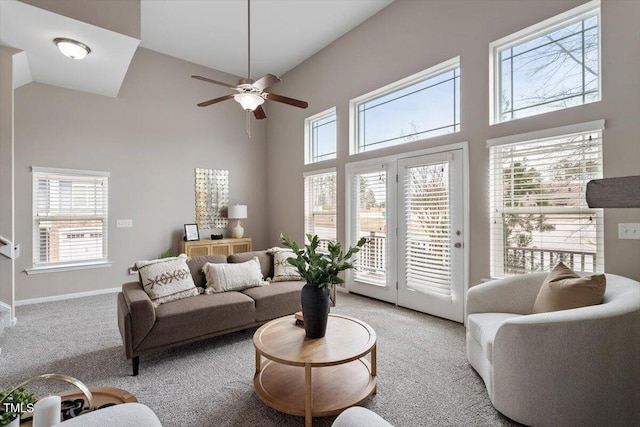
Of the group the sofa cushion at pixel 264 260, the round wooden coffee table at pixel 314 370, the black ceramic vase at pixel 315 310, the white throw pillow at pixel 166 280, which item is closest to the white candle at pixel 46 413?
the round wooden coffee table at pixel 314 370

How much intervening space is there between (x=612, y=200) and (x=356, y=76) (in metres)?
4.65

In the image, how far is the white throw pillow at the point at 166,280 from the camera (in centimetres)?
285

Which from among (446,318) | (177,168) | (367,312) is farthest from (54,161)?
(446,318)

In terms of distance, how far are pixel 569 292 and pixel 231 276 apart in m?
2.91

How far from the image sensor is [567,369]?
1.73 meters

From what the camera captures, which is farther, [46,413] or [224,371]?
[224,371]

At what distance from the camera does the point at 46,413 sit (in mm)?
1124

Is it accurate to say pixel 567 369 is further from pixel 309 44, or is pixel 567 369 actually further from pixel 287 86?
pixel 287 86

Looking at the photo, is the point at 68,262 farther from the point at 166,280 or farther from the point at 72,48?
the point at 72,48

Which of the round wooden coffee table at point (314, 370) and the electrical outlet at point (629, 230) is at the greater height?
the electrical outlet at point (629, 230)

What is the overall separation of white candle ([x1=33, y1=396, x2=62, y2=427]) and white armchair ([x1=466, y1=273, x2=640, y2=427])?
2.21m

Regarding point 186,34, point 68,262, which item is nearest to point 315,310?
point 68,262

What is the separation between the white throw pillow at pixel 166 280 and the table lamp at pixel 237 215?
2.74 m

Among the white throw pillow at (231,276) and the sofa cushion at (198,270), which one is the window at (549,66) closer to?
the white throw pillow at (231,276)
